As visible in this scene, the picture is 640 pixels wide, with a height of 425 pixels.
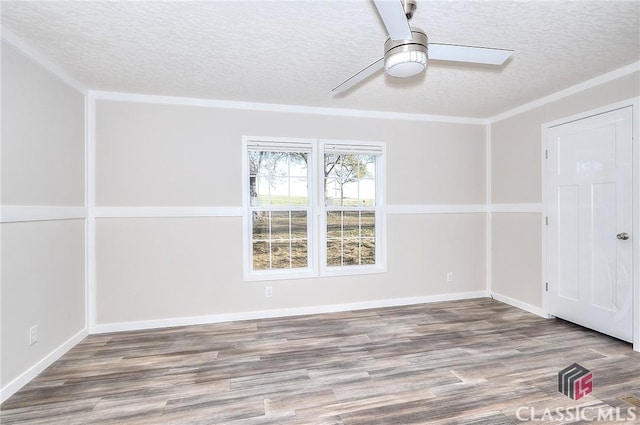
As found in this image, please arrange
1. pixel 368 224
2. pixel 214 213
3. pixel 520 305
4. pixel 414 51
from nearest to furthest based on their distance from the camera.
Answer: pixel 414 51, pixel 214 213, pixel 520 305, pixel 368 224

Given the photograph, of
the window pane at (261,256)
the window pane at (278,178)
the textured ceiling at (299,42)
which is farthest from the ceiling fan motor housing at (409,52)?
the window pane at (261,256)

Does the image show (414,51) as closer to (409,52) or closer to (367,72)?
(409,52)

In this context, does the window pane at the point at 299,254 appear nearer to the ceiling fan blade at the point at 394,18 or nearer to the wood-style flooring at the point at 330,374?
the wood-style flooring at the point at 330,374

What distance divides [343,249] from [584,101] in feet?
9.69

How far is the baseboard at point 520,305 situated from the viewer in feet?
12.1

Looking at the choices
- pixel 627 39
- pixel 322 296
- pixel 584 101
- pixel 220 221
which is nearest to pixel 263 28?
pixel 220 221

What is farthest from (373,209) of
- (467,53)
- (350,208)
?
(467,53)

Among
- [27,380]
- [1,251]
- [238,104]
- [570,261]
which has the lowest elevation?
[27,380]

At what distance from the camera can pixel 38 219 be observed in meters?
2.50

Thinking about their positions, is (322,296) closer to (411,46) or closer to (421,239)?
Answer: (421,239)

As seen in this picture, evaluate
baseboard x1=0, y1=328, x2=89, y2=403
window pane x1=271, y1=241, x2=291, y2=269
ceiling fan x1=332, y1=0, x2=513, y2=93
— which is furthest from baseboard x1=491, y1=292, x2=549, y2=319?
baseboard x1=0, y1=328, x2=89, y2=403

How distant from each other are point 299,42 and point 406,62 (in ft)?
3.10

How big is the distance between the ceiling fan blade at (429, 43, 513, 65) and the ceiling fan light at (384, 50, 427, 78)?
0.37 ft

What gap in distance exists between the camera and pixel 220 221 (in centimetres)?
363
